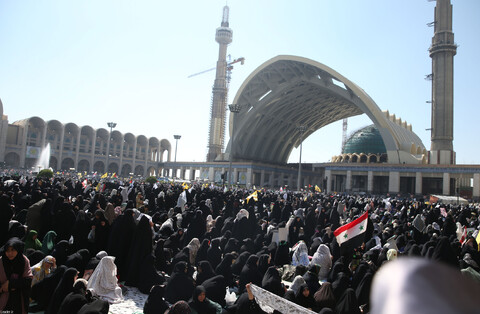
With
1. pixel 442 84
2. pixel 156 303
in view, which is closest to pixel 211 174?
pixel 442 84

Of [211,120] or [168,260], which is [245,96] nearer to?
[211,120]

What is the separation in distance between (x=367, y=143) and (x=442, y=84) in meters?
14.5

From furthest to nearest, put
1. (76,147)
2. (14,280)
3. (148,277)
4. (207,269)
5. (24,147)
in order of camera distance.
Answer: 1. (76,147)
2. (24,147)
3. (148,277)
4. (207,269)
5. (14,280)

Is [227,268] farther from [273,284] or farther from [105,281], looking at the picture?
[105,281]

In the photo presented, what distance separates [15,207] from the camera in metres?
9.00

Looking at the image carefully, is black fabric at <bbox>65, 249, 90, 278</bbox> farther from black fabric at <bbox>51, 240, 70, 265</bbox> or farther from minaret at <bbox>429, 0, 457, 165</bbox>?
minaret at <bbox>429, 0, 457, 165</bbox>

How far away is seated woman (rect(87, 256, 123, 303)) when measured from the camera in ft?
16.3

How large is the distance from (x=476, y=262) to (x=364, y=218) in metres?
2.11

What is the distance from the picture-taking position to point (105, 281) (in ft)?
16.5

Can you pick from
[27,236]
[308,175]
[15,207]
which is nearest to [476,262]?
[27,236]

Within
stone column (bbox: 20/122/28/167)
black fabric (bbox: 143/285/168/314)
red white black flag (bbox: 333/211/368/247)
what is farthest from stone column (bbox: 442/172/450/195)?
stone column (bbox: 20/122/28/167)

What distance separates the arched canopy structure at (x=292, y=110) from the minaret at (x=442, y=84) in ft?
8.18

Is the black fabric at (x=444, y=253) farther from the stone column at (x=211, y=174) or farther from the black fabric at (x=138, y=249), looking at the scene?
the stone column at (x=211, y=174)

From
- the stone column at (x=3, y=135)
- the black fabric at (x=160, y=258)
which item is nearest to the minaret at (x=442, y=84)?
the black fabric at (x=160, y=258)
